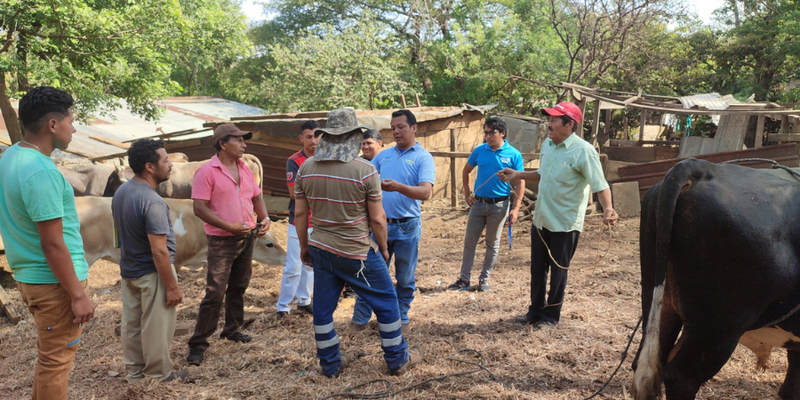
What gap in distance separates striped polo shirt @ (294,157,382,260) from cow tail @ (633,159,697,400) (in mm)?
1730

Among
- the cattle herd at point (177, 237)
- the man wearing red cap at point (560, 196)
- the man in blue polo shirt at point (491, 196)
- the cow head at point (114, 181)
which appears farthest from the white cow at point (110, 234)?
the man wearing red cap at point (560, 196)

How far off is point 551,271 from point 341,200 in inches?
81.9

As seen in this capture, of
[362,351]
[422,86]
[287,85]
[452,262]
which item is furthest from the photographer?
[422,86]

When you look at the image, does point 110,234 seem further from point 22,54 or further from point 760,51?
point 760,51

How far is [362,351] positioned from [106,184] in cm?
679

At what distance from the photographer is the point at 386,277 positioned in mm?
3545

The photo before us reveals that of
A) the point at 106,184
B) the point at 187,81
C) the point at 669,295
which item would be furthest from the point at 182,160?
the point at 187,81

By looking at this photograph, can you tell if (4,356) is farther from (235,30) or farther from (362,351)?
(235,30)

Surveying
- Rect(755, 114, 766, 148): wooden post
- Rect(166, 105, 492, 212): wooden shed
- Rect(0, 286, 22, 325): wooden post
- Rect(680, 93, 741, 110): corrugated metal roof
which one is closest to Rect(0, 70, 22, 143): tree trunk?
Rect(166, 105, 492, 212): wooden shed

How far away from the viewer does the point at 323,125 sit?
9.25 m

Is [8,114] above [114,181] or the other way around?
above

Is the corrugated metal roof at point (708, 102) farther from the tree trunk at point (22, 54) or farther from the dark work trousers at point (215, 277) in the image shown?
the tree trunk at point (22, 54)

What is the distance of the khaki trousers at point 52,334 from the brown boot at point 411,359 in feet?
6.64

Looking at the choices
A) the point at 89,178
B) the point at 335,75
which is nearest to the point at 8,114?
the point at 89,178
